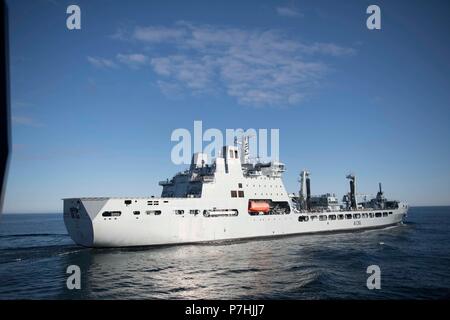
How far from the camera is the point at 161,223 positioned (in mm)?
27531

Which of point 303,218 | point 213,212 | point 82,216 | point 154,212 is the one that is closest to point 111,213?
point 82,216

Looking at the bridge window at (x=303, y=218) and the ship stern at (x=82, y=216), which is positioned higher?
the ship stern at (x=82, y=216)

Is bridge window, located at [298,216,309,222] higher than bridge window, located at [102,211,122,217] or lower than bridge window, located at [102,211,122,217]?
lower

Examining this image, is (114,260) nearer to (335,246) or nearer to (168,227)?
(168,227)

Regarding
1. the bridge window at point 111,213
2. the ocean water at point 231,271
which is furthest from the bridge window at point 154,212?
the ocean water at point 231,271

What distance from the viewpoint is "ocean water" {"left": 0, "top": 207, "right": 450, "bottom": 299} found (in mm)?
15367

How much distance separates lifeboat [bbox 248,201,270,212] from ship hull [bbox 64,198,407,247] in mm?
848

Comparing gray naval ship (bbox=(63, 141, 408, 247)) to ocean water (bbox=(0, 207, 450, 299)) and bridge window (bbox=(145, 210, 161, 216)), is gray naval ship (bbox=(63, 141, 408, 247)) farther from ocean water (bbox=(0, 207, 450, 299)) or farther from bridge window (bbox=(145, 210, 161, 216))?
ocean water (bbox=(0, 207, 450, 299))

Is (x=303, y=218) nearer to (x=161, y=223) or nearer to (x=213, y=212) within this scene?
(x=213, y=212)

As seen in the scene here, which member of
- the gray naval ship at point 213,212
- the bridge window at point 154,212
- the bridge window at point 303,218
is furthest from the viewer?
the bridge window at point 303,218

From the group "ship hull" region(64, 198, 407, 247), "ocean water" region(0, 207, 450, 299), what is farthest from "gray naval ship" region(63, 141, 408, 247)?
"ocean water" region(0, 207, 450, 299)

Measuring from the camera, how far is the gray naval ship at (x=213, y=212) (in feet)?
84.5

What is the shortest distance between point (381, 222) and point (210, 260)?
33.9 metres

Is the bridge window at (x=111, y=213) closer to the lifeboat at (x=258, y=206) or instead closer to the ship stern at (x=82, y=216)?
the ship stern at (x=82, y=216)
